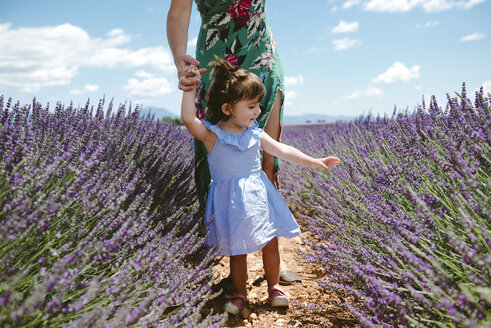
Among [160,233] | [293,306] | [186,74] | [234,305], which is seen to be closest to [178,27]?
[186,74]

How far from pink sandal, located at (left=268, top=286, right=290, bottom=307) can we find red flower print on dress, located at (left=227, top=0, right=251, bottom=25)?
57.0 inches

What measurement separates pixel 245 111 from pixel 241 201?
1.55 ft

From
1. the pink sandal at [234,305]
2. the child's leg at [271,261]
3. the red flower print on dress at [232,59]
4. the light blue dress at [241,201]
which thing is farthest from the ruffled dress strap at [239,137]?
the pink sandal at [234,305]

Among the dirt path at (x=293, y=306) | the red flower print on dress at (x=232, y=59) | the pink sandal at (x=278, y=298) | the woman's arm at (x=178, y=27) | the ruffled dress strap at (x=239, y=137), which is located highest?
the woman's arm at (x=178, y=27)

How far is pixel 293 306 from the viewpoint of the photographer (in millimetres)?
1923

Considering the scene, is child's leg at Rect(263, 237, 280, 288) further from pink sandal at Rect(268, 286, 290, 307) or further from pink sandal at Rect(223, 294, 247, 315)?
pink sandal at Rect(223, 294, 247, 315)

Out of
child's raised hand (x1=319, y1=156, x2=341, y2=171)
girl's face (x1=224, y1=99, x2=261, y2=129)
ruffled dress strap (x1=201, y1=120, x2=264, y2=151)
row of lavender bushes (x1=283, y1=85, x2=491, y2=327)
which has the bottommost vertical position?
row of lavender bushes (x1=283, y1=85, x2=491, y2=327)

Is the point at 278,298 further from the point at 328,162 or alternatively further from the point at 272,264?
the point at 328,162

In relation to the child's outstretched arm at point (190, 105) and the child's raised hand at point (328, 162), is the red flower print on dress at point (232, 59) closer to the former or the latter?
the child's outstretched arm at point (190, 105)

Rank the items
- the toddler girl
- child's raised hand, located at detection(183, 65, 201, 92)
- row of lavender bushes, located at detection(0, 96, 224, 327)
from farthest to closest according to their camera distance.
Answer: the toddler girl < child's raised hand, located at detection(183, 65, 201, 92) < row of lavender bushes, located at detection(0, 96, 224, 327)

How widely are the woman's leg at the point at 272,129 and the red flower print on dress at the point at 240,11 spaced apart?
17.1 inches

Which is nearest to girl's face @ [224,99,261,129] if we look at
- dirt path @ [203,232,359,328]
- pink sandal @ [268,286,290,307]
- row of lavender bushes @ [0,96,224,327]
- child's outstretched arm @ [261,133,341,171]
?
child's outstretched arm @ [261,133,341,171]

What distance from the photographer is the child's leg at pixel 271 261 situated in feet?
6.34

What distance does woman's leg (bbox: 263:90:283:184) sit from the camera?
6.65 feet
